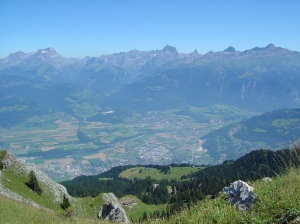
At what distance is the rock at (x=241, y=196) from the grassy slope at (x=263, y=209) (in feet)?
0.73

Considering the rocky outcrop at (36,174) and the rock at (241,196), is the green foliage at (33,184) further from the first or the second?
the rock at (241,196)

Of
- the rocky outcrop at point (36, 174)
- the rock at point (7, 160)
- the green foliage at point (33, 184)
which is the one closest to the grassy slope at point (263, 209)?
the green foliage at point (33, 184)

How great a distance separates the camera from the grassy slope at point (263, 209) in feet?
23.7

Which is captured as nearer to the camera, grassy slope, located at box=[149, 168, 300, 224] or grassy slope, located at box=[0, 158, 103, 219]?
grassy slope, located at box=[149, 168, 300, 224]

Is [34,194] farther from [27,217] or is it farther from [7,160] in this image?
[27,217]

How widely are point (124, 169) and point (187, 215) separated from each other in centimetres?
16350

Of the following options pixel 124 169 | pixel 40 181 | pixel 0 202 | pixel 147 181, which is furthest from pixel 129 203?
pixel 124 169

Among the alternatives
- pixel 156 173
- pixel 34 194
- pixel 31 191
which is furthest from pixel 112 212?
pixel 156 173

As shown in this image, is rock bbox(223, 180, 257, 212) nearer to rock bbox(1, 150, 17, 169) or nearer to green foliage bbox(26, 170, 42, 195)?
green foliage bbox(26, 170, 42, 195)

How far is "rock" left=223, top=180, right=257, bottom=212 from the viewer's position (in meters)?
8.52

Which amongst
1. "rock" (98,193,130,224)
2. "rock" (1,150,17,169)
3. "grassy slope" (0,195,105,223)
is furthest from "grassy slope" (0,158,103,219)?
"grassy slope" (0,195,105,223)

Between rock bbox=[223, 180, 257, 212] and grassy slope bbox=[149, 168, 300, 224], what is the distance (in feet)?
0.73

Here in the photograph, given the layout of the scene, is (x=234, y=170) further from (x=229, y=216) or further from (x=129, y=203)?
(x=229, y=216)

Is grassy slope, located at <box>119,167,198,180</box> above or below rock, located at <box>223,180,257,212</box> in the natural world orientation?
below
